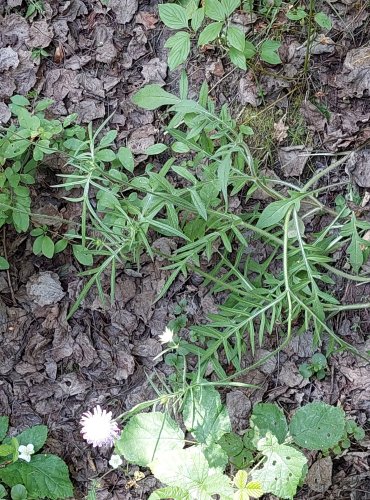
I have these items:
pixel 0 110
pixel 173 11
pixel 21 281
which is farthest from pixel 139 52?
pixel 21 281

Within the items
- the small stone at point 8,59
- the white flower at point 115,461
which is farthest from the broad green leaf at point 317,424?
the small stone at point 8,59

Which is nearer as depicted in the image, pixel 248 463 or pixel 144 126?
pixel 248 463

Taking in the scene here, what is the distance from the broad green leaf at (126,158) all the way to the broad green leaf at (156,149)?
89mm

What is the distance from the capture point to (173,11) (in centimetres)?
241

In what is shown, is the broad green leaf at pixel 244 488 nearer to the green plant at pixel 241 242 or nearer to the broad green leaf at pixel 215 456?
the broad green leaf at pixel 215 456

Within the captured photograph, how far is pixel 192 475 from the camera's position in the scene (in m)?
1.98

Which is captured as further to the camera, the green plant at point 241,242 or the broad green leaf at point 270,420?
the broad green leaf at point 270,420

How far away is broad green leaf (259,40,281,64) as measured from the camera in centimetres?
254

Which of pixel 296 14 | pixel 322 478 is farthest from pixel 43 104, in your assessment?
Result: pixel 322 478

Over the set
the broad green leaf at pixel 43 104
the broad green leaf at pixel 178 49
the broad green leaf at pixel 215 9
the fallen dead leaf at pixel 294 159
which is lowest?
the fallen dead leaf at pixel 294 159

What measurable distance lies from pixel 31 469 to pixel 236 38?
185cm

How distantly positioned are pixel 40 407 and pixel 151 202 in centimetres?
100

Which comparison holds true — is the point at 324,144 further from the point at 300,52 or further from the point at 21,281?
the point at 21,281

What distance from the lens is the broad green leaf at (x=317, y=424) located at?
2270 mm
